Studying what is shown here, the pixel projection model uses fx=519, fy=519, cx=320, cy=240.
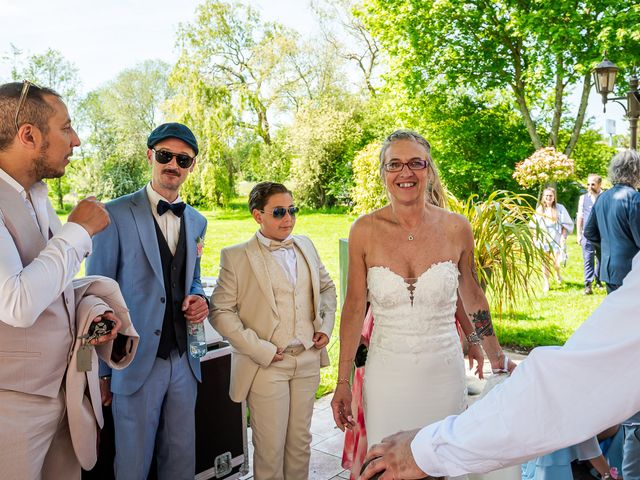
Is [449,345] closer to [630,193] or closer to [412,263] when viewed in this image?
[412,263]

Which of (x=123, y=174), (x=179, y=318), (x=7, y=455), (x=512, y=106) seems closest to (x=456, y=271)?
(x=179, y=318)

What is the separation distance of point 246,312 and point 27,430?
1331 mm

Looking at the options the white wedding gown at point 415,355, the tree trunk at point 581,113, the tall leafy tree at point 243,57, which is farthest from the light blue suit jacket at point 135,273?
the tall leafy tree at point 243,57

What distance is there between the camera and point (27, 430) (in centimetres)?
178

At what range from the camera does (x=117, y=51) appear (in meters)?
18.4

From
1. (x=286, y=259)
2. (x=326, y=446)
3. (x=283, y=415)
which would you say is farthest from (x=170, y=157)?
(x=326, y=446)

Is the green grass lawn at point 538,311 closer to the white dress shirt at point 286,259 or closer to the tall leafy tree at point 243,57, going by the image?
the white dress shirt at point 286,259

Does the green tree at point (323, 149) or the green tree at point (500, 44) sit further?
the green tree at point (323, 149)

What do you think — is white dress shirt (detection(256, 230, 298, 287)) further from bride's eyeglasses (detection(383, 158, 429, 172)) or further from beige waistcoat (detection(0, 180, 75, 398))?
beige waistcoat (detection(0, 180, 75, 398))

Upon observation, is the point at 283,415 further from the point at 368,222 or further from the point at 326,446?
the point at 368,222

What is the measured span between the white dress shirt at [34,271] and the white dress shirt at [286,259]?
4.11 ft

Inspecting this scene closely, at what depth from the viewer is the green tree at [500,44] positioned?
1605cm

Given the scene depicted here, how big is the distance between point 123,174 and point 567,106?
17.8 m

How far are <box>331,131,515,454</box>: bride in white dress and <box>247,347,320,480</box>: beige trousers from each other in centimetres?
45
